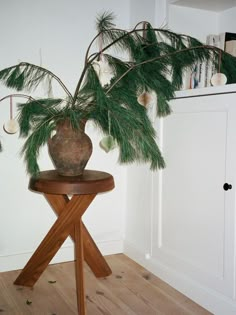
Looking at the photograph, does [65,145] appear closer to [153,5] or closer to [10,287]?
[10,287]

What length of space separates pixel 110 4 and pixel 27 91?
30.9 inches

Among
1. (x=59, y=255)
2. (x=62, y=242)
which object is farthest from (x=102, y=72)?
(x=59, y=255)

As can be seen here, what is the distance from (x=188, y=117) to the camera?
6.32ft

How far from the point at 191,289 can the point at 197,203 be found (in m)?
0.44

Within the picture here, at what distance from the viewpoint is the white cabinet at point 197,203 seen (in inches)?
66.1

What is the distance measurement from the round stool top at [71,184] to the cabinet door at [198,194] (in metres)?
0.43

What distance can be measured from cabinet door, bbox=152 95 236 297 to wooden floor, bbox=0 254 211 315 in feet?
0.46

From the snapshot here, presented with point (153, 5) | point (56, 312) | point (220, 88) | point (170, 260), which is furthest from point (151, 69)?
point (56, 312)

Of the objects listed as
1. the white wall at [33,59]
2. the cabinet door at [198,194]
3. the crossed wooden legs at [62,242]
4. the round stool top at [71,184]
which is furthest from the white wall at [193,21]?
the crossed wooden legs at [62,242]

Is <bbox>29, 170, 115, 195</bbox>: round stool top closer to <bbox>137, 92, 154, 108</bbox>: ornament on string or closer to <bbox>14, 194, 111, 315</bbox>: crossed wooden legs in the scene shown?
<bbox>14, 194, 111, 315</bbox>: crossed wooden legs

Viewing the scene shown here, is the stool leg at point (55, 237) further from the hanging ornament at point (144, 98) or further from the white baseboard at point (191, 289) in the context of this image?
the white baseboard at point (191, 289)

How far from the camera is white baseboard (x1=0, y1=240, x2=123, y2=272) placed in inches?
87.5

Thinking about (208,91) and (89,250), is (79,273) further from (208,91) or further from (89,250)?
(208,91)

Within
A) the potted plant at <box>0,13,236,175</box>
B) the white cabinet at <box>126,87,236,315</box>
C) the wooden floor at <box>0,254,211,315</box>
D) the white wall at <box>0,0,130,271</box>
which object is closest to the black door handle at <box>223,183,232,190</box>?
the white cabinet at <box>126,87,236,315</box>
